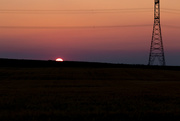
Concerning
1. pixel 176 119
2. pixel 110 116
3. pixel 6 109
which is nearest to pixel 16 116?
pixel 6 109

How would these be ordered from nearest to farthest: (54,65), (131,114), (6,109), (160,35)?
(131,114) < (6,109) < (160,35) < (54,65)

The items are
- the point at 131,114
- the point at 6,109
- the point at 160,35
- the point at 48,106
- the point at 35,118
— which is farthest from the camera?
the point at 160,35

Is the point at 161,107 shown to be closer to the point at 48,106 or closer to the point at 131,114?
the point at 131,114

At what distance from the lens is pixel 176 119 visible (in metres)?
12.1

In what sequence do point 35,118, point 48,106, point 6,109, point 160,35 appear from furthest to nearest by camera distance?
point 160,35 → point 48,106 → point 6,109 → point 35,118

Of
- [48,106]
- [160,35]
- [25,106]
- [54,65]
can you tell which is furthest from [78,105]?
[54,65]

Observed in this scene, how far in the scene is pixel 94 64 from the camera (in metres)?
82.4

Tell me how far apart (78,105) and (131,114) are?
366cm

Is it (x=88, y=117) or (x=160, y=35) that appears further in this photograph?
(x=160, y=35)

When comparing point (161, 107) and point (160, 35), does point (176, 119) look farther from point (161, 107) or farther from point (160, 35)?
point (160, 35)

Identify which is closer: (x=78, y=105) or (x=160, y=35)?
(x=78, y=105)

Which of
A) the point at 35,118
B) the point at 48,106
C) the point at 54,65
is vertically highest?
the point at 54,65

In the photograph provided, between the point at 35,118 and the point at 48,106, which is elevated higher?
the point at 48,106

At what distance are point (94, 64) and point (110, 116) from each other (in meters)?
70.0
